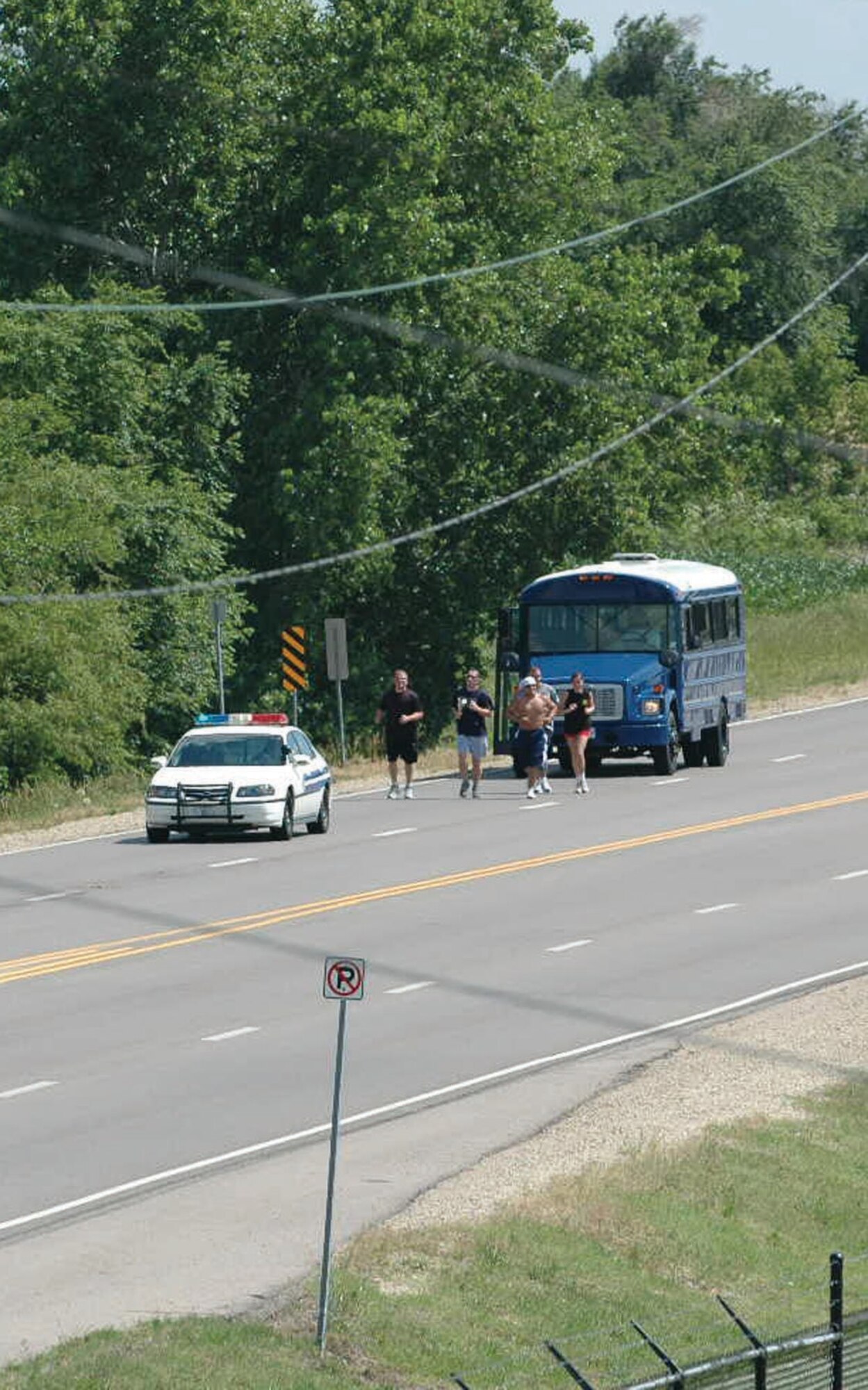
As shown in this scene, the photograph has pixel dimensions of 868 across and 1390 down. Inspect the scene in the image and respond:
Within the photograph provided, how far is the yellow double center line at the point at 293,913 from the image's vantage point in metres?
23.6

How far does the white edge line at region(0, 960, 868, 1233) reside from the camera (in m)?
14.8

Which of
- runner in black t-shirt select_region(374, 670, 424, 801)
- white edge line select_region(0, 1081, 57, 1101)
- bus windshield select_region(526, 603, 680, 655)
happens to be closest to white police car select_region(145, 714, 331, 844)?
runner in black t-shirt select_region(374, 670, 424, 801)

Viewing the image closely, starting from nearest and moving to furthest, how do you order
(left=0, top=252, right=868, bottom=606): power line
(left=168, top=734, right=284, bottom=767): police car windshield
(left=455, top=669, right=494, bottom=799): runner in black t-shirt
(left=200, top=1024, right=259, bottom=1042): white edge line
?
(left=200, top=1024, right=259, bottom=1042): white edge line → (left=168, top=734, right=284, bottom=767): police car windshield → (left=455, top=669, right=494, bottom=799): runner in black t-shirt → (left=0, top=252, right=868, bottom=606): power line

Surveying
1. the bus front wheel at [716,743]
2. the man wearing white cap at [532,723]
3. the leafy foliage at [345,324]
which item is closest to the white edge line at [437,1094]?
the man wearing white cap at [532,723]

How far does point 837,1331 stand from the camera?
10.9 m

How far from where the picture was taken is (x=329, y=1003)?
21.9m

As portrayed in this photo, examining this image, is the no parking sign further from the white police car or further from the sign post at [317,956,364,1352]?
the white police car

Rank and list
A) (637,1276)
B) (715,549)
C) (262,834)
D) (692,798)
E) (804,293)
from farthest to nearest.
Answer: (804,293)
(715,549)
(692,798)
(262,834)
(637,1276)

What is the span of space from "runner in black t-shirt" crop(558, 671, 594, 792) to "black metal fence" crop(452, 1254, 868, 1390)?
2567cm

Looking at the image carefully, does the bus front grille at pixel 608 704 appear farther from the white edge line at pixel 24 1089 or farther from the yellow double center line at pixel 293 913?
the white edge line at pixel 24 1089

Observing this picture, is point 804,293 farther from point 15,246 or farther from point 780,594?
point 15,246

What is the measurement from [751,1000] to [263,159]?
36.7 metres

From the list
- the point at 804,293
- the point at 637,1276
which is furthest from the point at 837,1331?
the point at 804,293

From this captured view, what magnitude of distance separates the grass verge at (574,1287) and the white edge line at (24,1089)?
4328 mm
